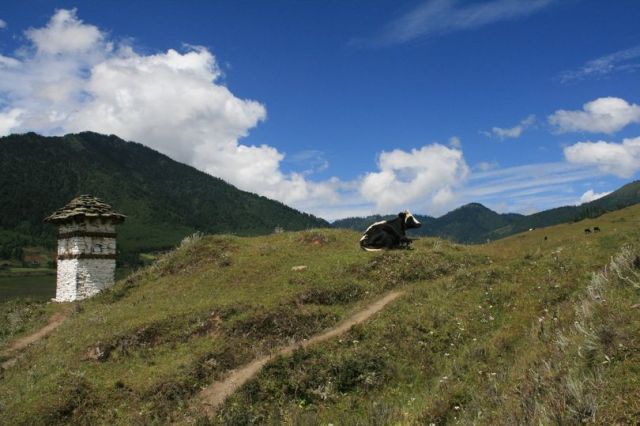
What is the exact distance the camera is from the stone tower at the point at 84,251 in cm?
3238

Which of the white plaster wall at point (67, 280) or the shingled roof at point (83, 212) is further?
the shingled roof at point (83, 212)

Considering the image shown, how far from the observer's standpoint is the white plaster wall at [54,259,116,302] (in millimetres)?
32250

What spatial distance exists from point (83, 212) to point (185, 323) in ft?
56.6

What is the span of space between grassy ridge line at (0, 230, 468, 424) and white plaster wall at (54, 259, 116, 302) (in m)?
2.75

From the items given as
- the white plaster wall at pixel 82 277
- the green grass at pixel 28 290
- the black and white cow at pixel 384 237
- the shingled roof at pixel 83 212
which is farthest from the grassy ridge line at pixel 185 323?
the green grass at pixel 28 290

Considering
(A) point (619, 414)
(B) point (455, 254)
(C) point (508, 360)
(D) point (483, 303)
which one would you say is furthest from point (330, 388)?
(B) point (455, 254)

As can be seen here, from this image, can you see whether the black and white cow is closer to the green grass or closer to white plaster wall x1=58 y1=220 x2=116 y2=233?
white plaster wall x1=58 y1=220 x2=116 y2=233

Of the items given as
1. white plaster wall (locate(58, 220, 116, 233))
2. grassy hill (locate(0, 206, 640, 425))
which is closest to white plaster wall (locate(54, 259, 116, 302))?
white plaster wall (locate(58, 220, 116, 233))

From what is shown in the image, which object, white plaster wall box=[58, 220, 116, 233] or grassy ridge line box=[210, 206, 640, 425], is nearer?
grassy ridge line box=[210, 206, 640, 425]

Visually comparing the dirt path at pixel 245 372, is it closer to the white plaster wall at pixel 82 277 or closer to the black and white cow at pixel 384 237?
the black and white cow at pixel 384 237

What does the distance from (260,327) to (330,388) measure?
5.54 m

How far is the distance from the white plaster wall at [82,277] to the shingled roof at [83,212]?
3008mm

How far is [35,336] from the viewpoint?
26.4 meters

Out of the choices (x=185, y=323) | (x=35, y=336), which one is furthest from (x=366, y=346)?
(x=35, y=336)
